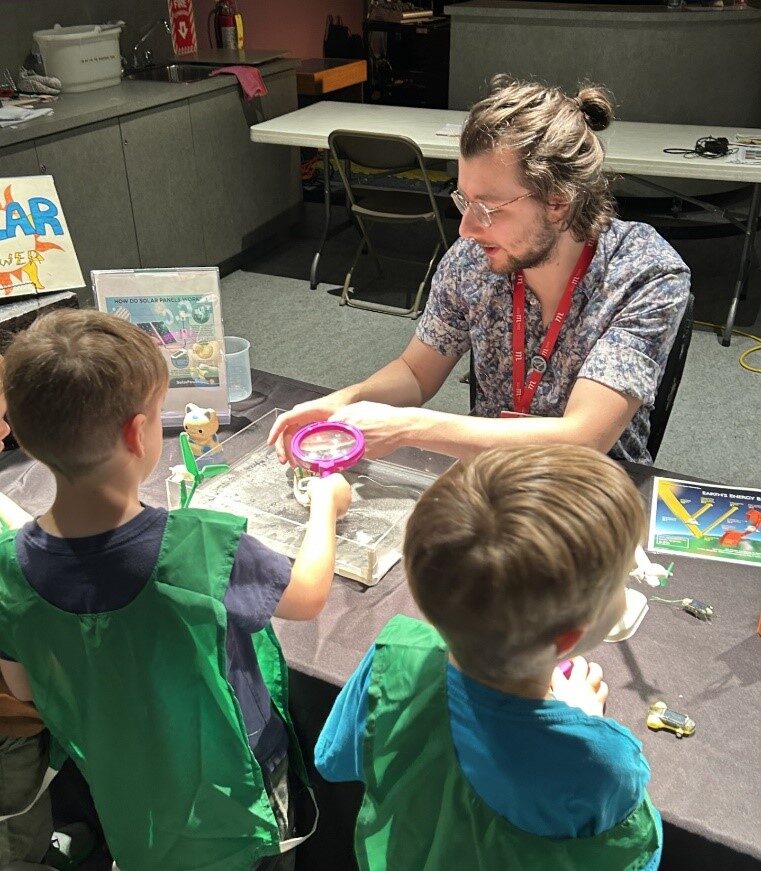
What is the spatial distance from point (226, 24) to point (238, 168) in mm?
1157

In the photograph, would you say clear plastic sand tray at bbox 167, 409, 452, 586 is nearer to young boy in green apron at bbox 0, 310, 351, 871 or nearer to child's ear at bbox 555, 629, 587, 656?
young boy in green apron at bbox 0, 310, 351, 871

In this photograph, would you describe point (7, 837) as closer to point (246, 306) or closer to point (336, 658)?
point (336, 658)

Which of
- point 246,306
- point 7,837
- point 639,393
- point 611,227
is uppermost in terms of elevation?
point 611,227

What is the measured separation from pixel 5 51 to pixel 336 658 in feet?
12.6

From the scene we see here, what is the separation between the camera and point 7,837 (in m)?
1.20

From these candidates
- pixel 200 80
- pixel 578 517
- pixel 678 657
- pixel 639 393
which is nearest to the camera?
pixel 578 517

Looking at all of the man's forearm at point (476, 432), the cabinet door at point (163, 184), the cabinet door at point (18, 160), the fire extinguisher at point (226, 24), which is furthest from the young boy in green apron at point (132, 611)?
the fire extinguisher at point (226, 24)

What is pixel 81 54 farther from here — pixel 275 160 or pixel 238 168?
pixel 275 160

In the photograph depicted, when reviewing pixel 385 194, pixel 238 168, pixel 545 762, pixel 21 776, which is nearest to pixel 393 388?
pixel 21 776

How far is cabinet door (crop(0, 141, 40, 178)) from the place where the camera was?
3189 mm

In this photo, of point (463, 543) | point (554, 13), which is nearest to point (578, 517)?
point (463, 543)

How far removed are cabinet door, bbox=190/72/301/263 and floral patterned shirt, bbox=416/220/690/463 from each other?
9.36 feet

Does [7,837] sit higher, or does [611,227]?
[611,227]

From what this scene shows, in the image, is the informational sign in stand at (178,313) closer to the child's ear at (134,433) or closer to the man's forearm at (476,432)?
the man's forearm at (476,432)
